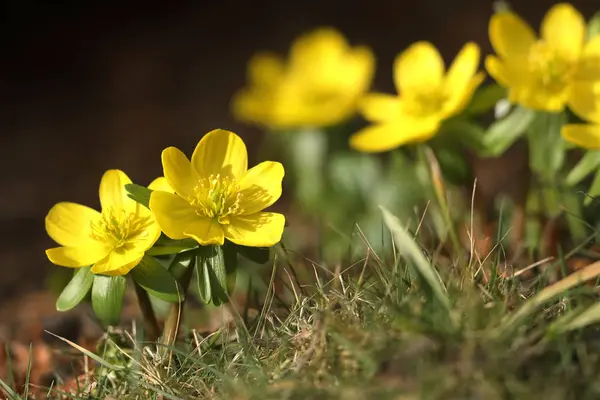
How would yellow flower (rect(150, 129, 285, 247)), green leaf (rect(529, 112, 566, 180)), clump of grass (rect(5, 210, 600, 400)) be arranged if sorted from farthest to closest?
green leaf (rect(529, 112, 566, 180)) → yellow flower (rect(150, 129, 285, 247)) → clump of grass (rect(5, 210, 600, 400))

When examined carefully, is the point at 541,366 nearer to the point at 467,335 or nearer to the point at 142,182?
the point at 467,335

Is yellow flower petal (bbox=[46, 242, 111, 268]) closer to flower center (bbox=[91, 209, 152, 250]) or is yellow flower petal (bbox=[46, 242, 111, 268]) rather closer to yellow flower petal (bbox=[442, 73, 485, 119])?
flower center (bbox=[91, 209, 152, 250])

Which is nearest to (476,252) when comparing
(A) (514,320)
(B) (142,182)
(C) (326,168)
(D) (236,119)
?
(A) (514,320)

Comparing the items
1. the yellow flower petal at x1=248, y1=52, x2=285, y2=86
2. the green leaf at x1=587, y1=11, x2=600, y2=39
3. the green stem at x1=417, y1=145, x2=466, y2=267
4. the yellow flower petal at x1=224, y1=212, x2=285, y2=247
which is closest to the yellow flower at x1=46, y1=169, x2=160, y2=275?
the yellow flower petal at x1=224, y1=212, x2=285, y2=247

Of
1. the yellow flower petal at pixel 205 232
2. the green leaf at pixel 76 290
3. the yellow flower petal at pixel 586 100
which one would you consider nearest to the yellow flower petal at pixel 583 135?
the yellow flower petal at pixel 586 100

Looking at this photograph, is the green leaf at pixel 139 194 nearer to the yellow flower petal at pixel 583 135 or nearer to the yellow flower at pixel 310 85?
the yellow flower petal at pixel 583 135

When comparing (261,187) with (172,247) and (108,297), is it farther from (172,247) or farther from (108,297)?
(108,297)
